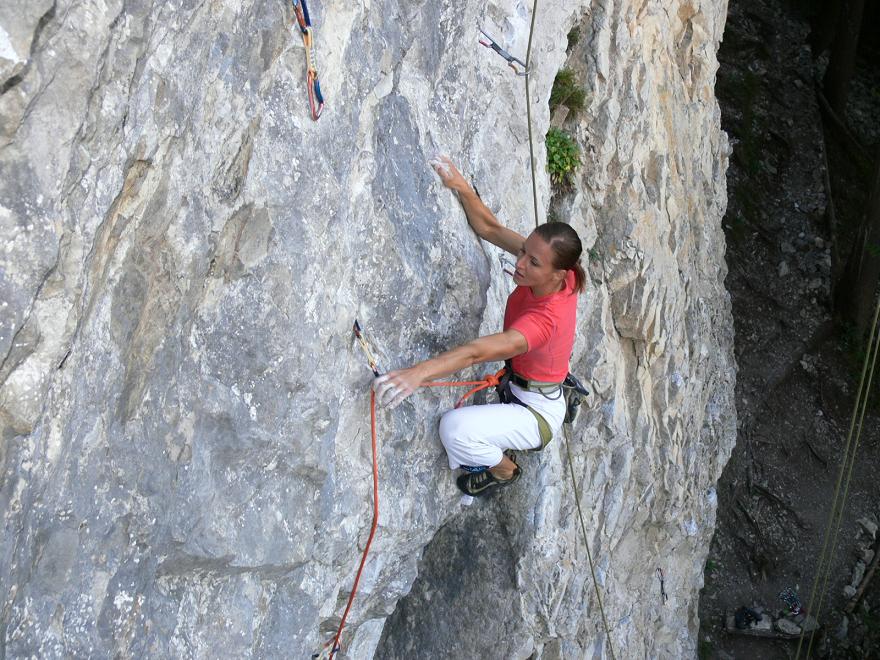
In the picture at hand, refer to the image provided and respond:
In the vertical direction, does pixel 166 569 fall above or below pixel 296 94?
below

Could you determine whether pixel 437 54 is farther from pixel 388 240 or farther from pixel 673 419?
pixel 673 419

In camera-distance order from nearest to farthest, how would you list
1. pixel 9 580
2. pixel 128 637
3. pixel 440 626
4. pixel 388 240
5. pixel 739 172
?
1. pixel 9 580
2. pixel 128 637
3. pixel 388 240
4. pixel 440 626
5. pixel 739 172

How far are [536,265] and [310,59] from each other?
1.35 meters

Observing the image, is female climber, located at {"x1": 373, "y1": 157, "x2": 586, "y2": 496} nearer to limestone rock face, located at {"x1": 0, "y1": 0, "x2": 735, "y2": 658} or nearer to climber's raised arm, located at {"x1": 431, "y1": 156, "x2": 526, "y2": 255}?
climber's raised arm, located at {"x1": 431, "y1": 156, "x2": 526, "y2": 255}

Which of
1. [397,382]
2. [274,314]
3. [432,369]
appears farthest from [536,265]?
[274,314]

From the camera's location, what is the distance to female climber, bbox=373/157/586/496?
12.3 ft

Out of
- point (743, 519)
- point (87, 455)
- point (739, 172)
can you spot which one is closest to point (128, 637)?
point (87, 455)

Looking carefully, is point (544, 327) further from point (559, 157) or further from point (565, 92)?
point (565, 92)

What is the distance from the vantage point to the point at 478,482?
4656 mm

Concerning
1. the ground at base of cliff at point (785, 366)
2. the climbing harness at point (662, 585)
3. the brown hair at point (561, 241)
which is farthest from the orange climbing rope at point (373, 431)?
the ground at base of cliff at point (785, 366)

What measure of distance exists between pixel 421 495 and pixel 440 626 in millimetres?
1105

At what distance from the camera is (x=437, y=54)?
4145 mm

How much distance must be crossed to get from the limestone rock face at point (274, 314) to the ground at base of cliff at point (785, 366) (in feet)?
15.0

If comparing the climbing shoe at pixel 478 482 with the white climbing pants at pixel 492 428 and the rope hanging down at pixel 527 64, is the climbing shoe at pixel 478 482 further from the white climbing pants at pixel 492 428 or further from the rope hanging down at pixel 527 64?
the rope hanging down at pixel 527 64
